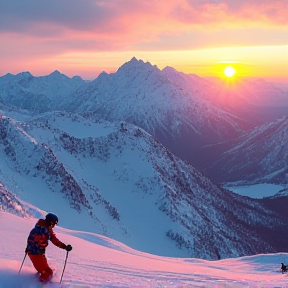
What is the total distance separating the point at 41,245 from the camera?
444 inches

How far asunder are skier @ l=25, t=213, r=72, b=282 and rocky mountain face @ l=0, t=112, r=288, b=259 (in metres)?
45.5

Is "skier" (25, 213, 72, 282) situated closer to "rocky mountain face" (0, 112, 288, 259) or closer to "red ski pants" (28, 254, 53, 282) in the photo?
"red ski pants" (28, 254, 53, 282)

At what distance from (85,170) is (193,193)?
129 ft

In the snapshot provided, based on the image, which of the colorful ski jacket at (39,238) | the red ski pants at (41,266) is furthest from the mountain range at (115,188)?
the red ski pants at (41,266)

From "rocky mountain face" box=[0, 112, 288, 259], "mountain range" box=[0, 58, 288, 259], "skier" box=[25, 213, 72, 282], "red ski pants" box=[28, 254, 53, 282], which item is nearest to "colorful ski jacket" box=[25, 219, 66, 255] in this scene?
"skier" box=[25, 213, 72, 282]

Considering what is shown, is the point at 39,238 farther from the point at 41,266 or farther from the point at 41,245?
the point at 41,266

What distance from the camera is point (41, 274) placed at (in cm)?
1082

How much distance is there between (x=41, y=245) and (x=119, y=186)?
3140 inches

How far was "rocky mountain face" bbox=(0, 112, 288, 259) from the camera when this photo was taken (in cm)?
6388

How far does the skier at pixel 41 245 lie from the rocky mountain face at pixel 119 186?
149 feet

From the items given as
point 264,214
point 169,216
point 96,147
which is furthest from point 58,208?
point 264,214

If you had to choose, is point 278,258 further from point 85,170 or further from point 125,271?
point 85,170

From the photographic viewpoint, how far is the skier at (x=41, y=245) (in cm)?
1092

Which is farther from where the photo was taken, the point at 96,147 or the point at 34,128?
the point at 96,147
